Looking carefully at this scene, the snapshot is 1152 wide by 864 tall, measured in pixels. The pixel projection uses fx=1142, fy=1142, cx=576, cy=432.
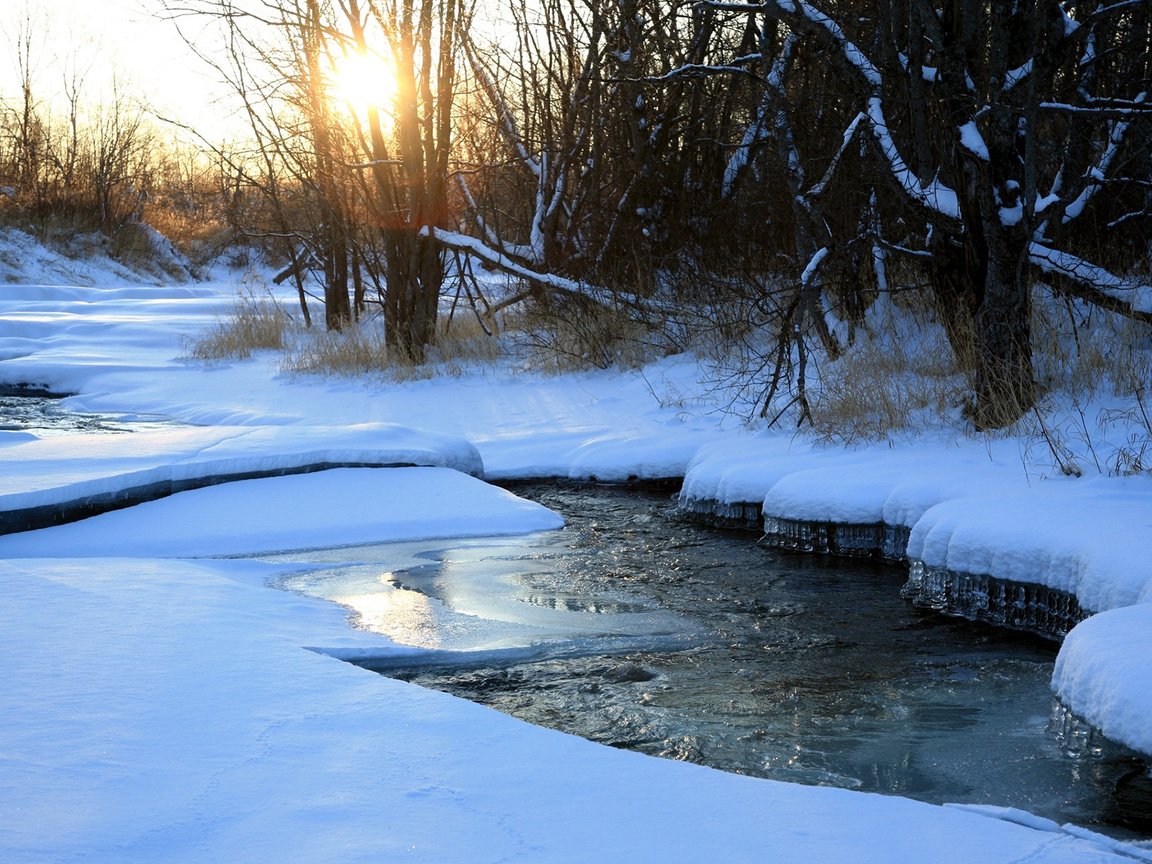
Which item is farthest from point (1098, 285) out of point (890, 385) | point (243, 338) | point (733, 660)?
point (243, 338)

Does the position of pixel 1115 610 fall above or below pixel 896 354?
below

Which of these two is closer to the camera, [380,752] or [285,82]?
[380,752]

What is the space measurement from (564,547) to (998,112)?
3.48 meters

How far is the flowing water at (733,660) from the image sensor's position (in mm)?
3211

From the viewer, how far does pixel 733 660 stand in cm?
411

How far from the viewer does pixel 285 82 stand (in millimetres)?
11320

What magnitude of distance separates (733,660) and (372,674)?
1.39 metres

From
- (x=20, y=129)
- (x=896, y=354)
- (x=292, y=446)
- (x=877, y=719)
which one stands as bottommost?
(x=877, y=719)

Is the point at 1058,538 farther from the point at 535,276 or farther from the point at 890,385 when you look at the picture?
the point at 535,276

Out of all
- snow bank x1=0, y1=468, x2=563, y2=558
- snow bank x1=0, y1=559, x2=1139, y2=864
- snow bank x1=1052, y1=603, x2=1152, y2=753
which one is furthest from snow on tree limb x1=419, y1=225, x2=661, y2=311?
snow bank x1=0, y1=559, x2=1139, y2=864

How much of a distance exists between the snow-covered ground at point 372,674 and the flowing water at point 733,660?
26 cm

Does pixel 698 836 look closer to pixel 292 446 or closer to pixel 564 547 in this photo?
pixel 564 547

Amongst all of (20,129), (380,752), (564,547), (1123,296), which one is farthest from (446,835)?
(20,129)

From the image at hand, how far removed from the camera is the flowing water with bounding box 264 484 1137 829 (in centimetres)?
321
